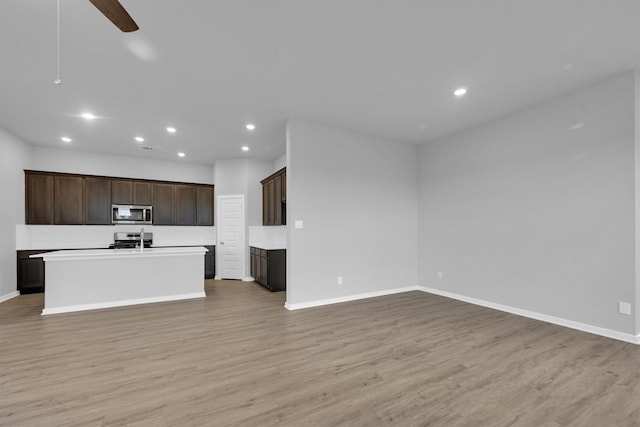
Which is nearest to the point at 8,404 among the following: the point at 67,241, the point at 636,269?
the point at 67,241

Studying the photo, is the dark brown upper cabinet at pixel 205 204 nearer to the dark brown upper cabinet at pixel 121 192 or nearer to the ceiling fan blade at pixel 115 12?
the dark brown upper cabinet at pixel 121 192

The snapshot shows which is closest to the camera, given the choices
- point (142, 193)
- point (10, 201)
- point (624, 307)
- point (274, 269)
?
point (624, 307)

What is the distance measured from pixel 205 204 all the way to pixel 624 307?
7.66 m

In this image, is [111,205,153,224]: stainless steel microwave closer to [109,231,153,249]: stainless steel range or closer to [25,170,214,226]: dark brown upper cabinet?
[25,170,214,226]: dark brown upper cabinet

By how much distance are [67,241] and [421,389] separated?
752cm

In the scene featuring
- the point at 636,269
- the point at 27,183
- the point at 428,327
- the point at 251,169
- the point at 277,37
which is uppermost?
the point at 277,37

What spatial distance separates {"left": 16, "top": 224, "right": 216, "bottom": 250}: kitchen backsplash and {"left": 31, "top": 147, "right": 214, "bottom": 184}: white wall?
124cm

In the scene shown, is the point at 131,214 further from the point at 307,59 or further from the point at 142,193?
the point at 307,59

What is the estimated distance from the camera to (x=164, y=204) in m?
6.84

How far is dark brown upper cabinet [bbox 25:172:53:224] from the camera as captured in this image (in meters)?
5.70

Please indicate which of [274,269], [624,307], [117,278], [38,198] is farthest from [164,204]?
[624,307]

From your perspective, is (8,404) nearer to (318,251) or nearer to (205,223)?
(318,251)

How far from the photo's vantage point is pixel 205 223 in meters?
7.23

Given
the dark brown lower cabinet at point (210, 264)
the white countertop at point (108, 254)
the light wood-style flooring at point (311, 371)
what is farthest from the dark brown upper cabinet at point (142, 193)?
the light wood-style flooring at point (311, 371)
